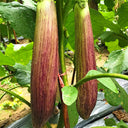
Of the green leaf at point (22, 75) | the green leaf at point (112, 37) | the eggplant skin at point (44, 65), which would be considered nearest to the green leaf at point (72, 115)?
the green leaf at point (22, 75)

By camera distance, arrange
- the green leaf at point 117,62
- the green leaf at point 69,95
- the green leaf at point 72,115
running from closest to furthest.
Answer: the green leaf at point 69,95 → the green leaf at point 72,115 → the green leaf at point 117,62

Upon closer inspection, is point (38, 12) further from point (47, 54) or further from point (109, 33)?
point (109, 33)

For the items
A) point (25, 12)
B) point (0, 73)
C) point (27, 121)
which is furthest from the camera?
point (27, 121)

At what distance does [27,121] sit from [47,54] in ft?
2.98

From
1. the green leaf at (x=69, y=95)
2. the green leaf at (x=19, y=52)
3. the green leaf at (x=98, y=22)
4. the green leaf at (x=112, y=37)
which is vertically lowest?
the green leaf at (x=19, y=52)

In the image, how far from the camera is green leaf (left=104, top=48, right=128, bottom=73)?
874 mm

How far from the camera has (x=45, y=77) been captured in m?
0.42

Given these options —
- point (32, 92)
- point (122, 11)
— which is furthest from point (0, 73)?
point (122, 11)

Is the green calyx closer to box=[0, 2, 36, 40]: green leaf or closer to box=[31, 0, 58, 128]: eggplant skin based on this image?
box=[31, 0, 58, 128]: eggplant skin

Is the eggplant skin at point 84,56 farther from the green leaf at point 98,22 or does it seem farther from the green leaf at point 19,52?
the green leaf at point 19,52

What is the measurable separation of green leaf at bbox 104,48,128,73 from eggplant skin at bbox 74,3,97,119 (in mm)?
417

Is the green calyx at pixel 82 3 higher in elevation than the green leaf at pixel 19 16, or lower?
higher

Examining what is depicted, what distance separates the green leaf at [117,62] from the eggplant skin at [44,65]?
0.50 meters

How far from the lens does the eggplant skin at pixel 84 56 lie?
478 mm
